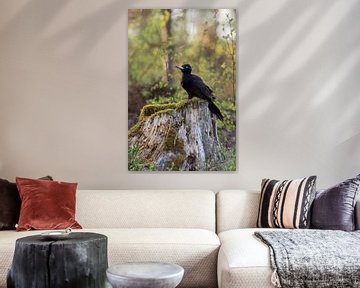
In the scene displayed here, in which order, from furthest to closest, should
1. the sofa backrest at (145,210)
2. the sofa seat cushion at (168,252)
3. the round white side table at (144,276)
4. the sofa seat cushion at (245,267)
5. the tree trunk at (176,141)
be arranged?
the tree trunk at (176,141), the sofa backrest at (145,210), the sofa seat cushion at (168,252), the sofa seat cushion at (245,267), the round white side table at (144,276)

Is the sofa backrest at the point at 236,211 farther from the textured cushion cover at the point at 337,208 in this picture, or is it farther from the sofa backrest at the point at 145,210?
the textured cushion cover at the point at 337,208

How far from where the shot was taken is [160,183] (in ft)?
14.8

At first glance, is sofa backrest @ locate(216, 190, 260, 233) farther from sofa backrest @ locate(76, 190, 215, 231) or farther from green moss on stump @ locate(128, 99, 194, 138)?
green moss on stump @ locate(128, 99, 194, 138)

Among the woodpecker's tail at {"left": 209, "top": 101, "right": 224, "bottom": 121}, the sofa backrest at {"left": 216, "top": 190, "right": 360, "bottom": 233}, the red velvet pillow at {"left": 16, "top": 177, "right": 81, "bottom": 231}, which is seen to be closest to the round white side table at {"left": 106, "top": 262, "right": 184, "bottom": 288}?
the red velvet pillow at {"left": 16, "top": 177, "right": 81, "bottom": 231}

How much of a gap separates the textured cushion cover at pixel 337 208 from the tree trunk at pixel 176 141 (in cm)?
96

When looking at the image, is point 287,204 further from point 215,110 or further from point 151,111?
point 151,111

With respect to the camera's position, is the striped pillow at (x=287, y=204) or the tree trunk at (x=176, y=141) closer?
the striped pillow at (x=287, y=204)

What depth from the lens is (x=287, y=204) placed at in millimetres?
3912

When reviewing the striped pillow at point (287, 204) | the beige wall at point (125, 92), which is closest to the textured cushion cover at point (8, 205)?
the beige wall at point (125, 92)

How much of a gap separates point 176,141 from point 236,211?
794 millimetres

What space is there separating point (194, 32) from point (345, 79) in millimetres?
1286

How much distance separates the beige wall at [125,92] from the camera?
178 inches

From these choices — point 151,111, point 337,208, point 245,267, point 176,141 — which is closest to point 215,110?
point 176,141

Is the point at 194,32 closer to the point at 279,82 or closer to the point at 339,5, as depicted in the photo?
the point at 279,82
